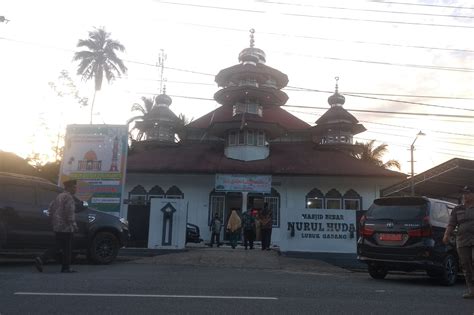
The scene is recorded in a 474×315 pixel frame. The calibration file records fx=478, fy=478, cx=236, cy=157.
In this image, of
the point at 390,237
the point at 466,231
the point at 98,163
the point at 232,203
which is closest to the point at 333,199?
the point at 232,203

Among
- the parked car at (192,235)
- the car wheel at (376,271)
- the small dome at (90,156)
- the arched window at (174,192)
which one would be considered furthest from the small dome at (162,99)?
the car wheel at (376,271)

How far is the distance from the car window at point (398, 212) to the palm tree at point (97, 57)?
3691 centimetres

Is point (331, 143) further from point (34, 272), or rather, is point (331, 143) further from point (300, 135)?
point (34, 272)

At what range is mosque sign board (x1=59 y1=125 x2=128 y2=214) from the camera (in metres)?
16.4

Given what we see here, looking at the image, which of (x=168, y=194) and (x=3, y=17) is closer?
(x=3, y=17)

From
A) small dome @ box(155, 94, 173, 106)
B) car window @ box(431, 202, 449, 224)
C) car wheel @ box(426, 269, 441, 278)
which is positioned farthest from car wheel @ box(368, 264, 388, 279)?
small dome @ box(155, 94, 173, 106)

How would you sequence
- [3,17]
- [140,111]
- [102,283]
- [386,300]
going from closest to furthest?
[386,300]
[102,283]
[3,17]
[140,111]

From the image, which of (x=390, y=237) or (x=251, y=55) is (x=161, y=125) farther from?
(x=390, y=237)

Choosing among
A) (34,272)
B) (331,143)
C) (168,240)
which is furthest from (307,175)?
(34,272)

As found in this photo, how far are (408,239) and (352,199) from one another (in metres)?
16.8

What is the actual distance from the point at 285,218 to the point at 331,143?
48.0 feet

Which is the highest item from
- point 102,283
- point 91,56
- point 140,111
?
point 91,56

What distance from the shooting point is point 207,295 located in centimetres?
703

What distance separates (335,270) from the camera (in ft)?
41.4
